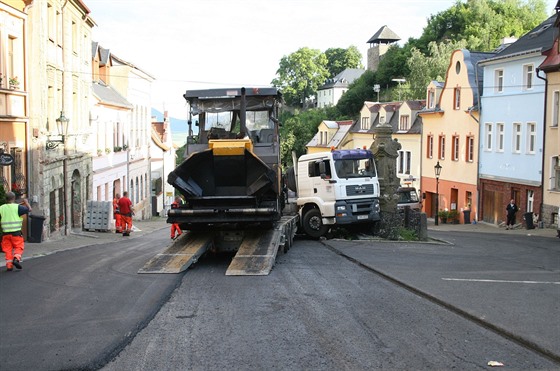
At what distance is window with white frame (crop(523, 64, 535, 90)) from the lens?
3598 centimetres

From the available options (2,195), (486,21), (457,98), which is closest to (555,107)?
(457,98)

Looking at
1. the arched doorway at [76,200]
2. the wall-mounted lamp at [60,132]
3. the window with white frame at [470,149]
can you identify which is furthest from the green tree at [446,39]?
the wall-mounted lamp at [60,132]

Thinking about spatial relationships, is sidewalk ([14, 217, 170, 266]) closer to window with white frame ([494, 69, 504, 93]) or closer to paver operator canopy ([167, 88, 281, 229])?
paver operator canopy ([167, 88, 281, 229])

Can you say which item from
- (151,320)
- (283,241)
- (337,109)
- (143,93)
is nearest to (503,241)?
(283,241)

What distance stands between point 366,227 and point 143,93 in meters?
30.8

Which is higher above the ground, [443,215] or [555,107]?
[555,107]

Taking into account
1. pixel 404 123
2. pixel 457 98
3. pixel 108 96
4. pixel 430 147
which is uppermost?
pixel 457 98

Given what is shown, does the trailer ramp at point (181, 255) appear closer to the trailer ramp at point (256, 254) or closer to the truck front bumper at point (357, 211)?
the trailer ramp at point (256, 254)

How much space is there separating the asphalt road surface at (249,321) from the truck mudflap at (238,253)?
0.32 metres

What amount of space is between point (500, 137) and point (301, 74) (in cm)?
7702

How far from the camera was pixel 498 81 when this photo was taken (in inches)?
1570

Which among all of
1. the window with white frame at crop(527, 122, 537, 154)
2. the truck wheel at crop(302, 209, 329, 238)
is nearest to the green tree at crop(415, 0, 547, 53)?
the window with white frame at crop(527, 122, 537, 154)

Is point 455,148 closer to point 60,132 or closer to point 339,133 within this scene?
point 339,133

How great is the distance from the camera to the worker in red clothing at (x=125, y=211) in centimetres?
2665
